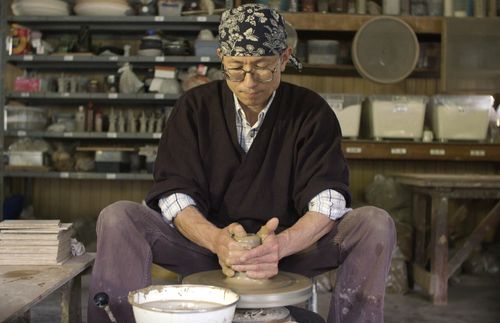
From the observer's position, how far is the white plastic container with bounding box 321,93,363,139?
5055 millimetres

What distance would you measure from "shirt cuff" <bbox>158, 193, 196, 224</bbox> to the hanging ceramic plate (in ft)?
11.0

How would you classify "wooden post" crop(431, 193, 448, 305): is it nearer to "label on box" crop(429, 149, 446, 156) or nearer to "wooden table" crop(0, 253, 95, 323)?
"label on box" crop(429, 149, 446, 156)

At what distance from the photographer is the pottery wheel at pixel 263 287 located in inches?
59.0

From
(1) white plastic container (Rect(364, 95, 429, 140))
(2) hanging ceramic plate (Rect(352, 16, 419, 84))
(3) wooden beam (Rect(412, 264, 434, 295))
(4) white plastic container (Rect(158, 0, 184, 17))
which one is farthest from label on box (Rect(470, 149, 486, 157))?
(4) white plastic container (Rect(158, 0, 184, 17))

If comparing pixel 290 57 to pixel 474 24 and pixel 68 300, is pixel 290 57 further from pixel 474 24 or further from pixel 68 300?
pixel 474 24

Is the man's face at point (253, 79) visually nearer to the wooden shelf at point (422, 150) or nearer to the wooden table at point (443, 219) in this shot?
the wooden table at point (443, 219)

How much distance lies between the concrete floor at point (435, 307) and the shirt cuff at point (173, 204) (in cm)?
172

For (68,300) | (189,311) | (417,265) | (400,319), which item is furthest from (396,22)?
(189,311)

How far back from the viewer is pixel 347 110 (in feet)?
16.6

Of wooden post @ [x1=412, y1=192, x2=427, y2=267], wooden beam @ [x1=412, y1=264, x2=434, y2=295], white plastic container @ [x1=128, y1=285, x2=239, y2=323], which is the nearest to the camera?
white plastic container @ [x1=128, y1=285, x2=239, y2=323]

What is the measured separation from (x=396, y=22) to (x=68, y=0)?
2997mm

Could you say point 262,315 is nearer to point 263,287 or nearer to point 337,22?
point 263,287

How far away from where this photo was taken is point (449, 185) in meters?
4.04

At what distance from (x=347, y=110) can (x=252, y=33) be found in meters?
3.19
